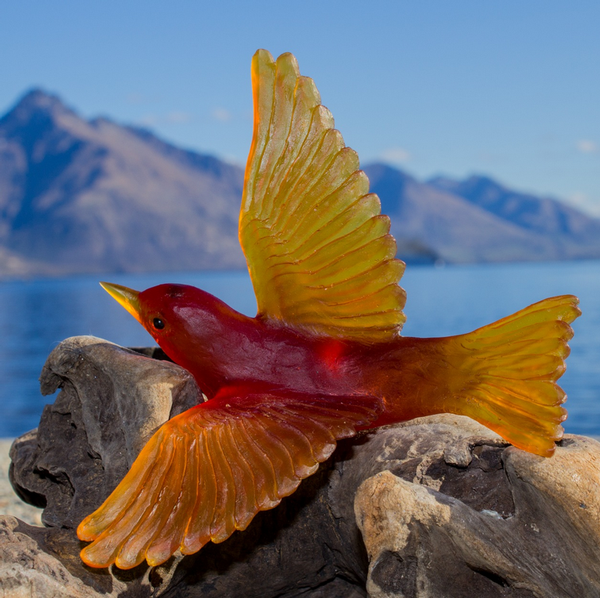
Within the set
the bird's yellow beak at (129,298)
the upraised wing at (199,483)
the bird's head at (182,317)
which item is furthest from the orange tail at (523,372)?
the bird's yellow beak at (129,298)

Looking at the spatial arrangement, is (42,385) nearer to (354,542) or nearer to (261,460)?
(261,460)

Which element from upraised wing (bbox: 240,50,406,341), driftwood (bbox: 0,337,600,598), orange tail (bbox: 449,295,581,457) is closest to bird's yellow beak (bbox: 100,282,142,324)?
driftwood (bbox: 0,337,600,598)

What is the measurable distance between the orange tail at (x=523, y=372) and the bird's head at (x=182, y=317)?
2.57 feet

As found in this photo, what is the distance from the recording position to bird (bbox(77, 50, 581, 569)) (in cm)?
200

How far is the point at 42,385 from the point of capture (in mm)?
2646

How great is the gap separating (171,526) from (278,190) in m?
1.09

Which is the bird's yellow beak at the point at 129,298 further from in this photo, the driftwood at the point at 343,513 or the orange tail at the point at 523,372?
the orange tail at the point at 523,372

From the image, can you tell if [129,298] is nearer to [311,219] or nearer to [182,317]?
[182,317]

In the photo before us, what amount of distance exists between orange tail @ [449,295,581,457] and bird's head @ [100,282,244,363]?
784mm

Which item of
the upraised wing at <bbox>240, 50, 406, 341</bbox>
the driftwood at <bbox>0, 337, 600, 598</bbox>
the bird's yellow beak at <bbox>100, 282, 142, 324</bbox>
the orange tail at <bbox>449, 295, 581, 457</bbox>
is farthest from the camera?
the bird's yellow beak at <bbox>100, 282, 142, 324</bbox>

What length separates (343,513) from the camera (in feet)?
7.61

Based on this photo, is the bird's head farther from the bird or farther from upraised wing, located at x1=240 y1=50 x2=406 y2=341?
upraised wing, located at x1=240 y1=50 x2=406 y2=341

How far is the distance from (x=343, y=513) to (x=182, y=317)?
33.9 inches

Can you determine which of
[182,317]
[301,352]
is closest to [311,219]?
[301,352]
